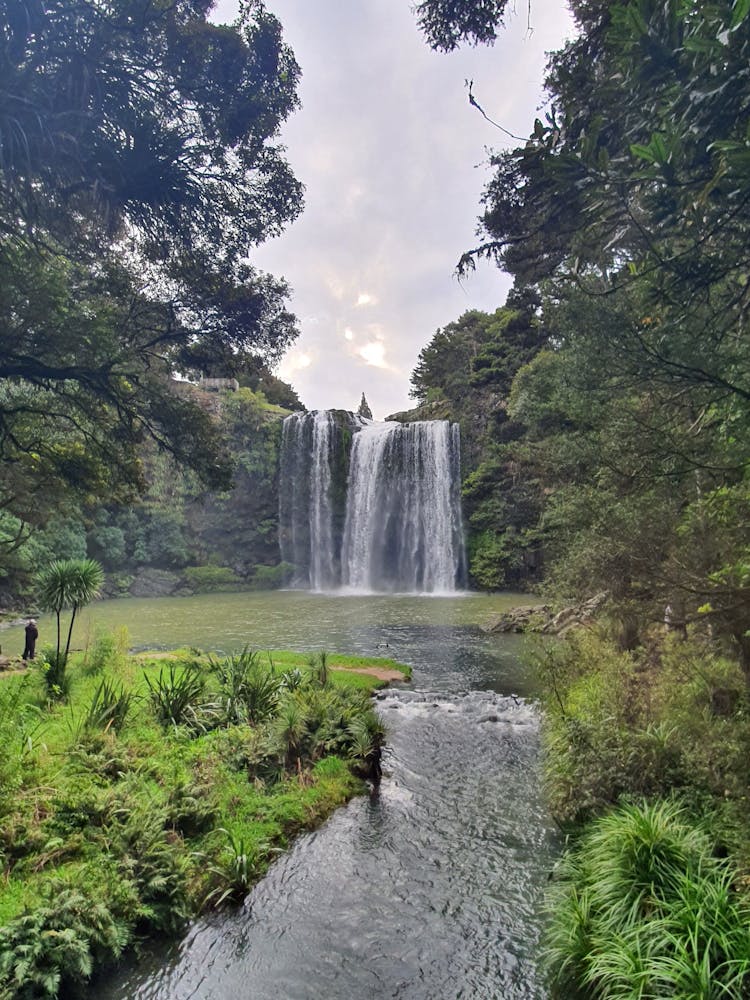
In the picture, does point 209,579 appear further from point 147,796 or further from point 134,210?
point 147,796

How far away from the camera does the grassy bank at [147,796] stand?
458 cm

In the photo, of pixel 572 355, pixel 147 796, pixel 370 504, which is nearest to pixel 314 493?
pixel 370 504

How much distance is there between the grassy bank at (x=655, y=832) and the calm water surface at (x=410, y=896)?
19.6 inches

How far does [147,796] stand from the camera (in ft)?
20.2

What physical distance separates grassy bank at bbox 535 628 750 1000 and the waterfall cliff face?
2815 cm

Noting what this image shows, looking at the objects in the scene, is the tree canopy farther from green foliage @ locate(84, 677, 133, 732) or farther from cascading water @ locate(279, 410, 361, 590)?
cascading water @ locate(279, 410, 361, 590)

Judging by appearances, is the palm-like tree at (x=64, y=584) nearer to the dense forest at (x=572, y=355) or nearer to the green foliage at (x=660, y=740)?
the dense forest at (x=572, y=355)

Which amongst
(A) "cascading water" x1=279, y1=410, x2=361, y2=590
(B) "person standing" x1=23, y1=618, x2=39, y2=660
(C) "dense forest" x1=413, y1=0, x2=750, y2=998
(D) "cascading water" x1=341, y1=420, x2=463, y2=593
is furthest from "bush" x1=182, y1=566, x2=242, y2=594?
(C) "dense forest" x1=413, y1=0, x2=750, y2=998

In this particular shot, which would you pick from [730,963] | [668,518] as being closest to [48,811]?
[730,963]

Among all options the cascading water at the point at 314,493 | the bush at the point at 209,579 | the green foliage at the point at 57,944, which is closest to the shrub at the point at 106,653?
the green foliage at the point at 57,944

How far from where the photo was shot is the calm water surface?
14.8ft

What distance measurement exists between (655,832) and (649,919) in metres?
0.67

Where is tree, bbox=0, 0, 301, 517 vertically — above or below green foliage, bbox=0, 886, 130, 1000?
above

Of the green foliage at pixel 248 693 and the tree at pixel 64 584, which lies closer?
the green foliage at pixel 248 693
